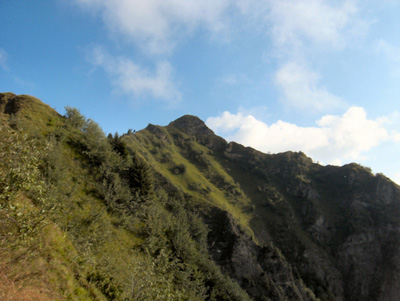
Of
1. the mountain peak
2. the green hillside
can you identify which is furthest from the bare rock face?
the mountain peak

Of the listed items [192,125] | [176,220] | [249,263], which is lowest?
[249,263]

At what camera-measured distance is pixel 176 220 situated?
35906 millimetres

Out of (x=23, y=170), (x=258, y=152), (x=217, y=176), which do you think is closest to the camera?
(x=23, y=170)

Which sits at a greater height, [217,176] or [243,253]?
[217,176]

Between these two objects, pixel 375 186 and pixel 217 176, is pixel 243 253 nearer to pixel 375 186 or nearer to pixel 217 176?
pixel 217 176

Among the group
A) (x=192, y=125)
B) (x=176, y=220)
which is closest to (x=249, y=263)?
(x=176, y=220)

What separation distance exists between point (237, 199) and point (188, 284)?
61.6m

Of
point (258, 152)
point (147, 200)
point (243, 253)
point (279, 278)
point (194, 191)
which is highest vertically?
point (258, 152)

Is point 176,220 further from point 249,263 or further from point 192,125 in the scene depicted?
point 192,125

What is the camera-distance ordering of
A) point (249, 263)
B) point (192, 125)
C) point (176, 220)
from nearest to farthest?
point (176, 220), point (249, 263), point (192, 125)

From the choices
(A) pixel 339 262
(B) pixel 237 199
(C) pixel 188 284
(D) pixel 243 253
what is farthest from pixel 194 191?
(A) pixel 339 262

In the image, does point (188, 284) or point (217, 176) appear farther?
point (217, 176)

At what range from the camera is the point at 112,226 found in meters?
23.1

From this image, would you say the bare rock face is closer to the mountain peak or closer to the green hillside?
the green hillside
